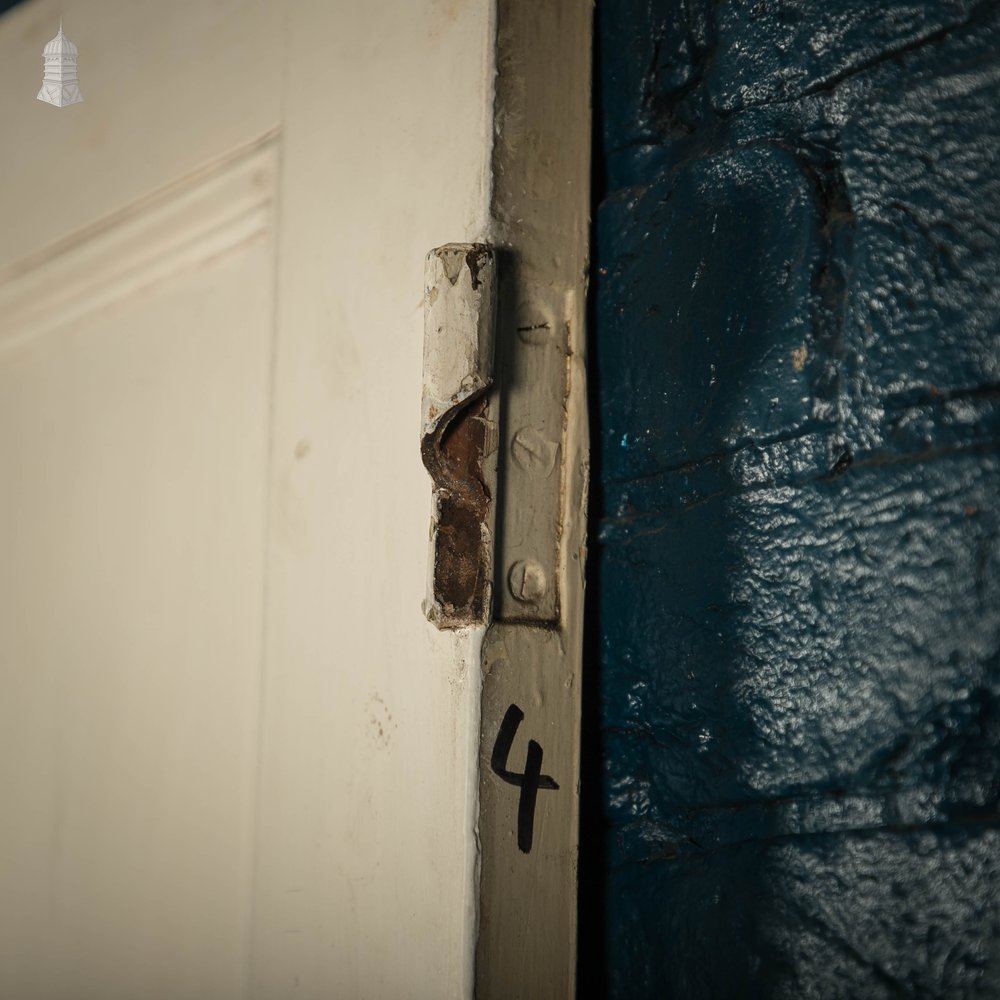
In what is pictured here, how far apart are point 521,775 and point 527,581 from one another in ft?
0.38

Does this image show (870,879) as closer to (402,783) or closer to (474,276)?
(402,783)

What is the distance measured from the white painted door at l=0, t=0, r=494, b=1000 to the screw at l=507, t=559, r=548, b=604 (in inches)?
1.9

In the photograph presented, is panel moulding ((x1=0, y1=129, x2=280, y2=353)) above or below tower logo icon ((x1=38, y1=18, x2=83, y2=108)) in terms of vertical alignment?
below

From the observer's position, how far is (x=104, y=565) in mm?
862

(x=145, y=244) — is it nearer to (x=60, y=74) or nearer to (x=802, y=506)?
(x=60, y=74)

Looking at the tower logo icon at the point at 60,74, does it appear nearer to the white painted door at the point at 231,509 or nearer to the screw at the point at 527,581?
the white painted door at the point at 231,509

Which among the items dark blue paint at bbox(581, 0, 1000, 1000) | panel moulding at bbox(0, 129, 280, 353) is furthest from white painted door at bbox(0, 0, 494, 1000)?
dark blue paint at bbox(581, 0, 1000, 1000)

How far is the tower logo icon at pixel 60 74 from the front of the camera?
953 mm

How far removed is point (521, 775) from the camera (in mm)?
591

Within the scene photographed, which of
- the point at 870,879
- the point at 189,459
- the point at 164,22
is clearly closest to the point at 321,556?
the point at 189,459

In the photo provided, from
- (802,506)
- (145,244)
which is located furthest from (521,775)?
(145,244)

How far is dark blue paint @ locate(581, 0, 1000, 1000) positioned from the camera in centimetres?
56

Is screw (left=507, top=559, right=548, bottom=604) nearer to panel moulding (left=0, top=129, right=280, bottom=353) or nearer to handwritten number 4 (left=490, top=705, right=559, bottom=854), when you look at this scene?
→ handwritten number 4 (left=490, top=705, right=559, bottom=854)

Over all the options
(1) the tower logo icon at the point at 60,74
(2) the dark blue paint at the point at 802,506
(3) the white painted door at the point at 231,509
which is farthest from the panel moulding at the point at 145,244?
(2) the dark blue paint at the point at 802,506
